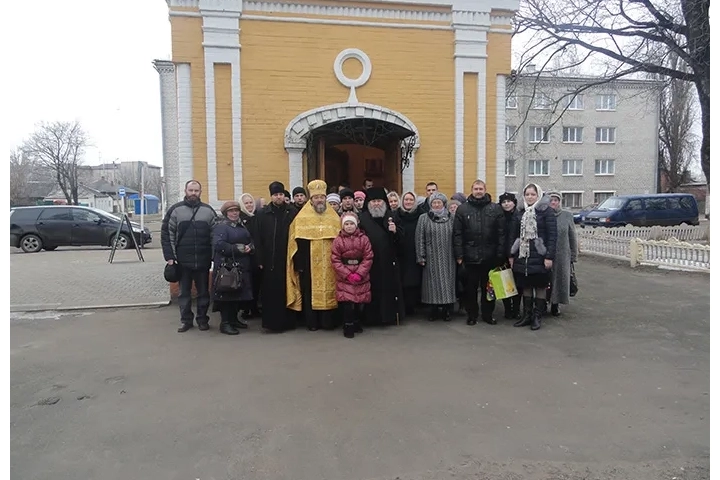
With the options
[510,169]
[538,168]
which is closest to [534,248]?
[510,169]

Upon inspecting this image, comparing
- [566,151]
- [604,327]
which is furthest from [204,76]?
[566,151]

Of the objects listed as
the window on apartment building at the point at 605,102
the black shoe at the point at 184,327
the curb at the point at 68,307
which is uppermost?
the window on apartment building at the point at 605,102

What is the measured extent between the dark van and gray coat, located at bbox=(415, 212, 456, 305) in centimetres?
1804

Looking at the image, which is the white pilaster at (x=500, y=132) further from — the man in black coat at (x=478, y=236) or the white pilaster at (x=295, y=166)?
the white pilaster at (x=295, y=166)

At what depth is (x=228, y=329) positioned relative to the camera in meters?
6.04

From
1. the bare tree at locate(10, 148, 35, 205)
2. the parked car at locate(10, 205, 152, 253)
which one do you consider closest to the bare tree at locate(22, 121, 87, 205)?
the bare tree at locate(10, 148, 35, 205)

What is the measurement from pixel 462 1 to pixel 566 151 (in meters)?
33.1

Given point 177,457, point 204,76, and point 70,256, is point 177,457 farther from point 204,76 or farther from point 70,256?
point 70,256

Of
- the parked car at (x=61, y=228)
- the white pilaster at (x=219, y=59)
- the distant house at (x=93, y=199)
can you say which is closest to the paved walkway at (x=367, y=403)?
the white pilaster at (x=219, y=59)

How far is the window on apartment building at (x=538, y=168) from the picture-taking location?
1487 inches

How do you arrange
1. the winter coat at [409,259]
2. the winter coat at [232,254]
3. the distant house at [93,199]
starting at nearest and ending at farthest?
the winter coat at [232,254], the winter coat at [409,259], the distant house at [93,199]

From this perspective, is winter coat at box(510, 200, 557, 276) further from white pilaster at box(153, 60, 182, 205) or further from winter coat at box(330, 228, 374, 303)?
white pilaster at box(153, 60, 182, 205)

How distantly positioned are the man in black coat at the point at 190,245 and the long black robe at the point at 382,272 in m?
2.05

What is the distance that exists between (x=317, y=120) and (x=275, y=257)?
335 cm
